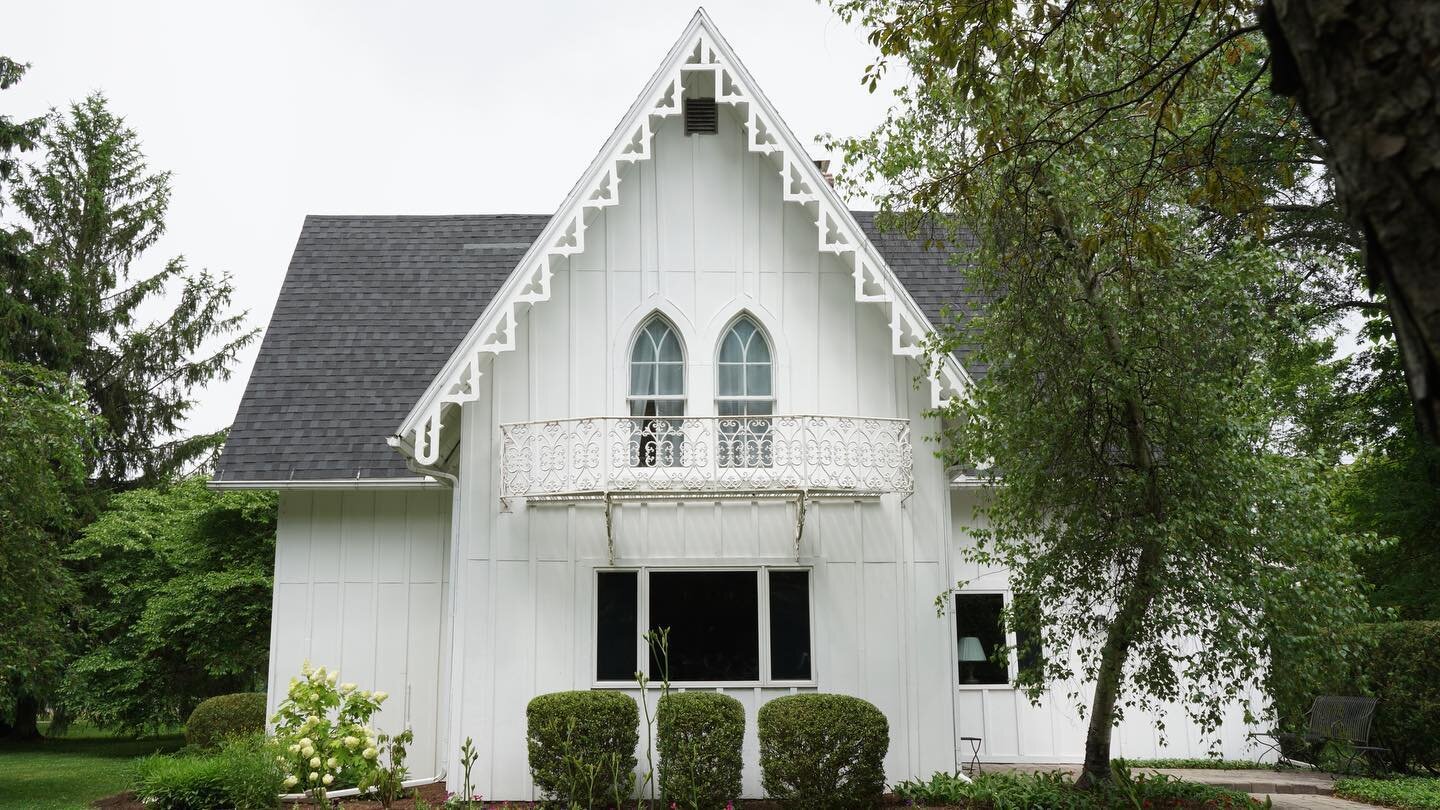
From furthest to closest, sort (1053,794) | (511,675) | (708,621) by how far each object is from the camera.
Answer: (708,621) → (511,675) → (1053,794)

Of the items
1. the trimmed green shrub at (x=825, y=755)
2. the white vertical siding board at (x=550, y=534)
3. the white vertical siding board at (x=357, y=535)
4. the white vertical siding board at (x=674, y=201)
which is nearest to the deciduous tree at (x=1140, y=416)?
the trimmed green shrub at (x=825, y=755)

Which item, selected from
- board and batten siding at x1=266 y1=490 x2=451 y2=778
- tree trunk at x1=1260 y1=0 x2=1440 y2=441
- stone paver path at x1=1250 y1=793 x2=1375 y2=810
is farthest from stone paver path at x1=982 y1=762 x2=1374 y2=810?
tree trunk at x1=1260 y1=0 x2=1440 y2=441

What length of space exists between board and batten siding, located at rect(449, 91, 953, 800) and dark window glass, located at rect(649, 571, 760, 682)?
0.24 metres

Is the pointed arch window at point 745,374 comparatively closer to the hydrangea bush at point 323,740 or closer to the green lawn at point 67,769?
the hydrangea bush at point 323,740

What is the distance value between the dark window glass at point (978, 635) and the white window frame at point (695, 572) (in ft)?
11.4

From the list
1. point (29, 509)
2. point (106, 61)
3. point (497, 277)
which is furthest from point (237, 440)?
point (106, 61)

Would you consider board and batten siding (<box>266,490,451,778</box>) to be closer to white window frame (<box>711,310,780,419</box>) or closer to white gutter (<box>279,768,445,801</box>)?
white gutter (<box>279,768,445,801</box>)

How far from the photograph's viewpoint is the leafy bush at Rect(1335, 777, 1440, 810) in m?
12.3

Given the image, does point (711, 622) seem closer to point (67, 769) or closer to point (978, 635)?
point (978, 635)

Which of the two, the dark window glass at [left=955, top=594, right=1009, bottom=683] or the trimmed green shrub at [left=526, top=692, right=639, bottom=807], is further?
the dark window glass at [left=955, top=594, right=1009, bottom=683]

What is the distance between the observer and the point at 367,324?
1797 cm

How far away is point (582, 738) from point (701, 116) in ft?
25.7

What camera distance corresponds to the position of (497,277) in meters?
19.1

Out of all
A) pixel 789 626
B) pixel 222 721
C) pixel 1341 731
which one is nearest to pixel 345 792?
pixel 222 721
